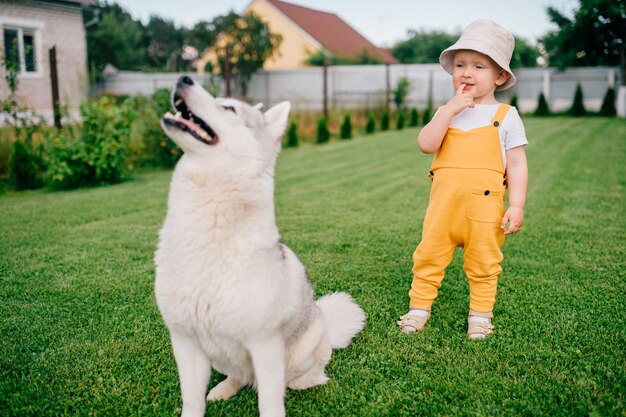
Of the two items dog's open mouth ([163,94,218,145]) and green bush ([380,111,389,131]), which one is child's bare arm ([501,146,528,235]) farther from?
green bush ([380,111,389,131])

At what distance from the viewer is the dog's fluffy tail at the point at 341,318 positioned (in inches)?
111

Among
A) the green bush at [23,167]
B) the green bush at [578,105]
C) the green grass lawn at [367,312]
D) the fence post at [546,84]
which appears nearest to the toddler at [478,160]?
the green grass lawn at [367,312]

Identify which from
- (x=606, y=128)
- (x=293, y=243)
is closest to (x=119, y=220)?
(x=293, y=243)

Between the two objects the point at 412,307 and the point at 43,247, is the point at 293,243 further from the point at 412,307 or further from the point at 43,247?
the point at 43,247

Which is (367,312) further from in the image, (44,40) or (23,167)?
(44,40)

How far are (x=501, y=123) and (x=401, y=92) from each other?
66.5 ft

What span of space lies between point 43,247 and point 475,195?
3.97 meters

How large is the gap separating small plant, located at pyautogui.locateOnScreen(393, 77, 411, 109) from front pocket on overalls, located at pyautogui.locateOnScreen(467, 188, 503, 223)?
19959 millimetres

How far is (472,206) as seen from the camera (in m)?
2.88

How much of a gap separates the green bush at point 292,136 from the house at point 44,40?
6.07 meters

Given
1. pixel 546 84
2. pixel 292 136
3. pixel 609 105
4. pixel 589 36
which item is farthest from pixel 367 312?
pixel 589 36

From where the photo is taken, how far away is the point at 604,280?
3.85 m

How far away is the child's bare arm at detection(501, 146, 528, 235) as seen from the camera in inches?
112

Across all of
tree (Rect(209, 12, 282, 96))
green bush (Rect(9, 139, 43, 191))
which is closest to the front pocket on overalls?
green bush (Rect(9, 139, 43, 191))
